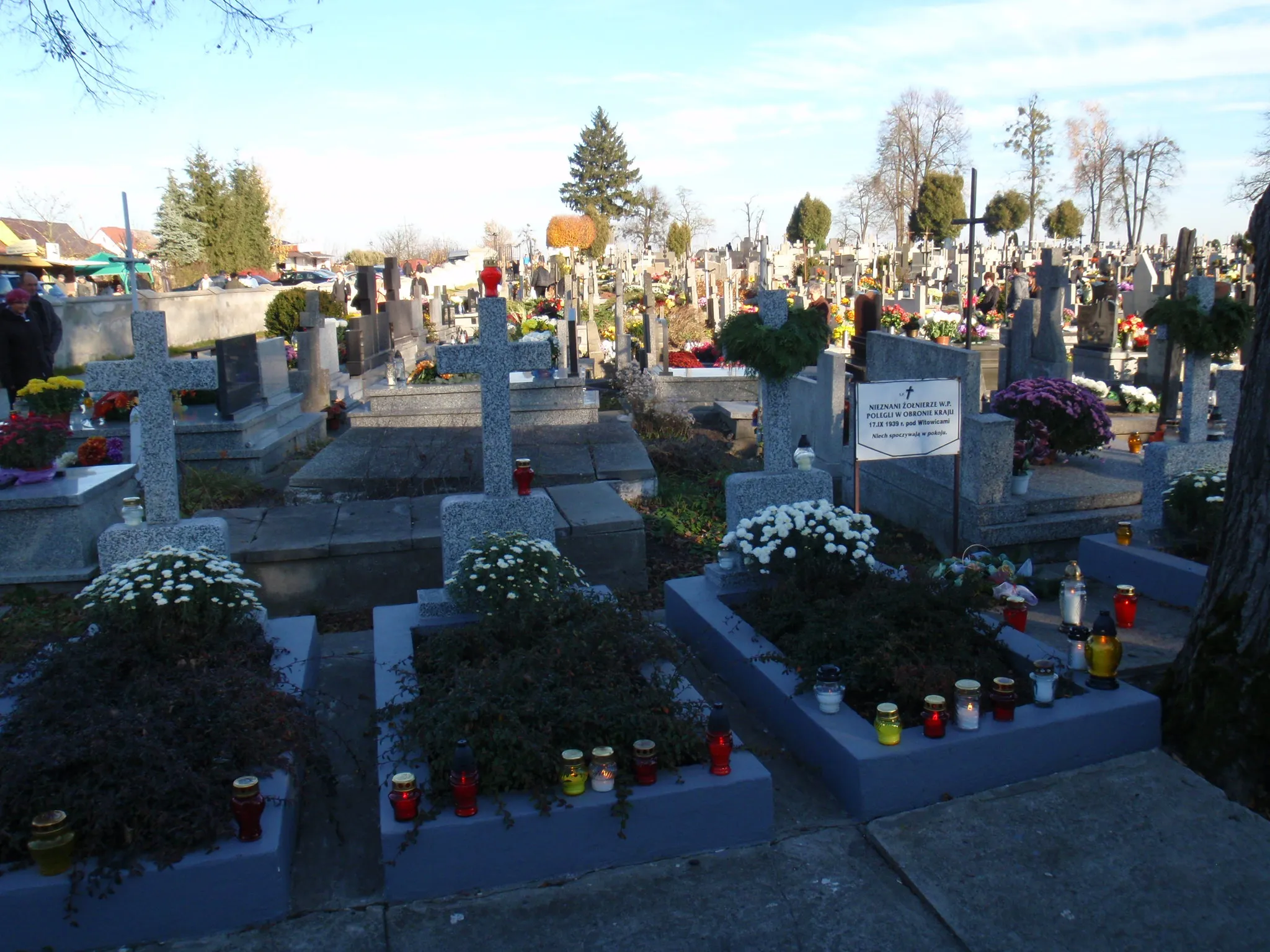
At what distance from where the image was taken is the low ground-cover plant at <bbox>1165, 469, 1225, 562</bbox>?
20.4 feet

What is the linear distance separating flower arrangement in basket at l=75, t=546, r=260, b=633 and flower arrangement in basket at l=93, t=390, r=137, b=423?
6451 mm

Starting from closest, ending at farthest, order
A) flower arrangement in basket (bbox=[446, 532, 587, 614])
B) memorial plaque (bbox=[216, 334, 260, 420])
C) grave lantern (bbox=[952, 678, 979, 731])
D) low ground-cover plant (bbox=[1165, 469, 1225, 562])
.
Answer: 1. grave lantern (bbox=[952, 678, 979, 731])
2. flower arrangement in basket (bbox=[446, 532, 587, 614])
3. low ground-cover plant (bbox=[1165, 469, 1225, 562])
4. memorial plaque (bbox=[216, 334, 260, 420])

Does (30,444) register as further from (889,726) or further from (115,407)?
(889,726)

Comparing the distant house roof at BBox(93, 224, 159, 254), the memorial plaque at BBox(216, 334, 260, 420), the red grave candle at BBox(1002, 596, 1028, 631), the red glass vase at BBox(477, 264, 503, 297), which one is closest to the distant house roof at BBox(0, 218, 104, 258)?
the distant house roof at BBox(93, 224, 159, 254)

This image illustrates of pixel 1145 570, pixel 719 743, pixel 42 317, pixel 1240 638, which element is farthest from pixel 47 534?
pixel 1145 570

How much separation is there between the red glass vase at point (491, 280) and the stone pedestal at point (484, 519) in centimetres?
119

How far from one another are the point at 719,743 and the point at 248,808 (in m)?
1.70

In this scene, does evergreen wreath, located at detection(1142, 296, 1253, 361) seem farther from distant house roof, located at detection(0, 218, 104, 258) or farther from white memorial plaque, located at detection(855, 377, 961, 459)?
distant house roof, located at detection(0, 218, 104, 258)

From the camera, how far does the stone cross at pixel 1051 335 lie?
1277cm

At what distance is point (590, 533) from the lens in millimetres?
7148

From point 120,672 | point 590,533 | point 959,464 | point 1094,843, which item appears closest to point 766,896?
point 1094,843

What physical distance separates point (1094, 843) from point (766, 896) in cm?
125

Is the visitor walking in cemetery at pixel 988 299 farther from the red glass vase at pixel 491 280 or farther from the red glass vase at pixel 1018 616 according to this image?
the red glass vase at pixel 491 280

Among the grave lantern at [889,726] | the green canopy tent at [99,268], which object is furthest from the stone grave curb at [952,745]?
the green canopy tent at [99,268]
